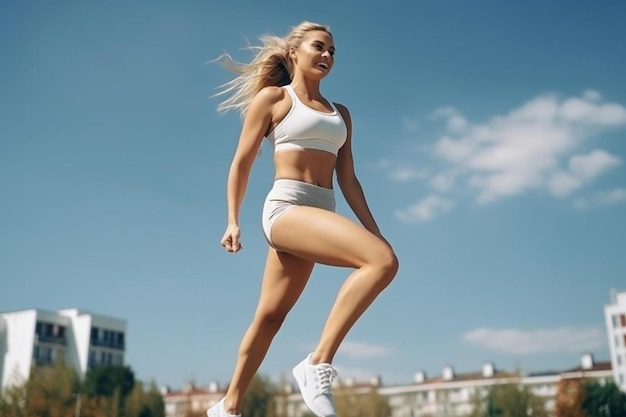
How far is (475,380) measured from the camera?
404 feet

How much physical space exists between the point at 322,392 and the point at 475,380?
415 feet

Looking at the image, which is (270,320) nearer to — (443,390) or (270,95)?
(270,95)

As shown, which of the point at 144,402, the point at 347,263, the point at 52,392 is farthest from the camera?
the point at 144,402

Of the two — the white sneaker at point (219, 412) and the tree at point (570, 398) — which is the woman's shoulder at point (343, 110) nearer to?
the white sneaker at point (219, 412)

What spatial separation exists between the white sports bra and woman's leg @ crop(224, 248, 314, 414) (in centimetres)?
68

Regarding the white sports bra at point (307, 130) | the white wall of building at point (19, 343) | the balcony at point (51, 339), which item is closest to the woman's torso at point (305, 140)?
the white sports bra at point (307, 130)

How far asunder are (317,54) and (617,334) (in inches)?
3988

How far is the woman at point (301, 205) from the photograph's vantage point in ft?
12.1

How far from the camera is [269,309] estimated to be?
432cm

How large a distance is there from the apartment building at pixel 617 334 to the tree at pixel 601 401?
18.9 metres

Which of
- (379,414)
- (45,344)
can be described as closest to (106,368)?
(45,344)

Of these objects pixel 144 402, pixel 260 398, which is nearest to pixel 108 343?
pixel 144 402

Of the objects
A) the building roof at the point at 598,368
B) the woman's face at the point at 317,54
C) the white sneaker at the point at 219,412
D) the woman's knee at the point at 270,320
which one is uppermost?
the building roof at the point at 598,368

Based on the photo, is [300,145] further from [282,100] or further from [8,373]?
[8,373]
